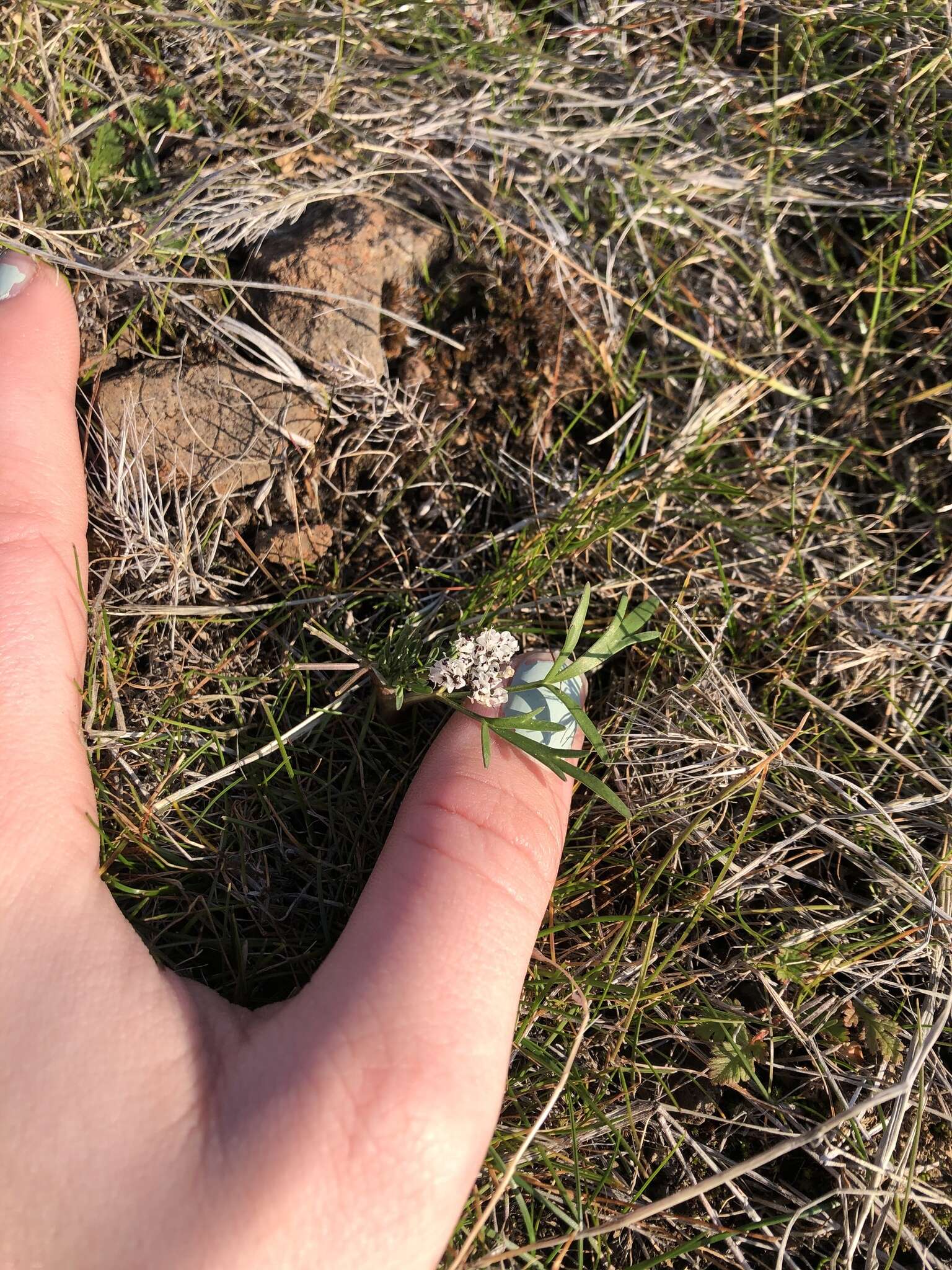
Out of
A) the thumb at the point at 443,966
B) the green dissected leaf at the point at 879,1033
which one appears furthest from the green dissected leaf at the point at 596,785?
the green dissected leaf at the point at 879,1033

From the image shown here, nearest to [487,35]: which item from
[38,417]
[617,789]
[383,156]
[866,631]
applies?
[383,156]

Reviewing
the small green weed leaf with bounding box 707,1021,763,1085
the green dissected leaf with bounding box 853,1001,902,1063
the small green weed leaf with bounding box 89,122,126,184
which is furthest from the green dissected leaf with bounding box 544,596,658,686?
the small green weed leaf with bounding box 89,122,126,184

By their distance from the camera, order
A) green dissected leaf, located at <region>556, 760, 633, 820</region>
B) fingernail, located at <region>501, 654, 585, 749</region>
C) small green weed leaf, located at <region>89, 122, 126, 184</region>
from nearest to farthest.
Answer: green dissected leaf, located at <region>556, 760, 633, 820</region> → fingernail, located at <region>501, 654, 585, 749</region> → small green weed leaf, located at <region>89, 122, 126, 184</region>

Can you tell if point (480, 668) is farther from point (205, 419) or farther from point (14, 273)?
point (14, 273)

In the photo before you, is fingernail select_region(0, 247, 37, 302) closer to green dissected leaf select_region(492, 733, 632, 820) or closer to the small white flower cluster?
the small white flower cluster

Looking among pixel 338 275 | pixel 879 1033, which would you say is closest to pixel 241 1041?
pixel 879 1033

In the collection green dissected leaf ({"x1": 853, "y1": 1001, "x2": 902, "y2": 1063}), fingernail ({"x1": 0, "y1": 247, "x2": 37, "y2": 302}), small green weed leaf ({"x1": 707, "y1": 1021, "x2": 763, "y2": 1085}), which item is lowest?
Answer: green dissected leaf ({"x1": 853, "y1": 1001, "x2": 902, "y2": 1063})

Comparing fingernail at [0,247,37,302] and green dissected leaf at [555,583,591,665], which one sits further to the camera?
fingernail at [0,247,37,302]

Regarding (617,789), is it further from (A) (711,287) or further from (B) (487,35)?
(B) (487,35)
